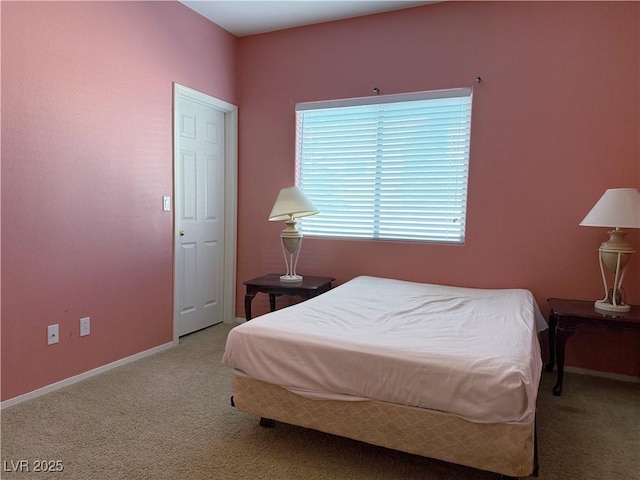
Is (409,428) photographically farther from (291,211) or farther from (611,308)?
(291,211)

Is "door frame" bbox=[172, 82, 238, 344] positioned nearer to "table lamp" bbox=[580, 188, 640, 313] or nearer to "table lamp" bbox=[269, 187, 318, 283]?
"table lamp" bbox=[269, 187, 318, 283]

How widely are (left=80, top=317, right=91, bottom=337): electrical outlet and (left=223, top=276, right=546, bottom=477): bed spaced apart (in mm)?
1267

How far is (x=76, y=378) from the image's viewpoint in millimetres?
2658

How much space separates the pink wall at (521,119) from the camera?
9.23 ft

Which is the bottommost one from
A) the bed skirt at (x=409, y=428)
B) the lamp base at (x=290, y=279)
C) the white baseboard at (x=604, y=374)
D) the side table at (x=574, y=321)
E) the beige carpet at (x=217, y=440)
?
the beige carpet at (x=217, y=440)

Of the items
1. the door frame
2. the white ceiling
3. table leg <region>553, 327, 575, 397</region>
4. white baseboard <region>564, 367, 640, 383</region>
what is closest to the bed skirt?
table leg <region>553, 327, 575, 397</region>

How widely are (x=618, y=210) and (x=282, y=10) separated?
287 centimetres

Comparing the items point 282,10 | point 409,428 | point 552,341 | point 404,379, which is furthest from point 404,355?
point 282,10

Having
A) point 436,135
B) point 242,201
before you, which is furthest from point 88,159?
point 436,135

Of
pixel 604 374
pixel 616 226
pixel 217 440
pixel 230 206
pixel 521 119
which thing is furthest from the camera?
pixel 230 206

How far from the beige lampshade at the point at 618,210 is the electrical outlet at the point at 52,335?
3.38m

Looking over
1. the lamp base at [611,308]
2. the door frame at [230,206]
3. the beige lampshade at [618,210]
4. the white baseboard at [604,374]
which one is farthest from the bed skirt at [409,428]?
the door frame at [230,206]

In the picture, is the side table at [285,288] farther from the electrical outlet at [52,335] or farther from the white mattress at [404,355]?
the electrical outlet at [52,335]

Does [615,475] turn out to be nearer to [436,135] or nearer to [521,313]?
[521,313]
